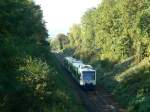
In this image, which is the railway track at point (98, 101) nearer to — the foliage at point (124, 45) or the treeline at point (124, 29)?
the foliage at point (124, 45)

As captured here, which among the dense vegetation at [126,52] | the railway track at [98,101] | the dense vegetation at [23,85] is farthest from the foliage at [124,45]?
the dense vegetation at [23,85]

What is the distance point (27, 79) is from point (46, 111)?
2873mm

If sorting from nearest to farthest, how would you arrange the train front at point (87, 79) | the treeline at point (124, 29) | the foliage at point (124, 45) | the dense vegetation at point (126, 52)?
the dense vegetation at point (126, 52), the foliage at point (124, 45), the train front at point (87, 79), the treeline at point (124, 29)

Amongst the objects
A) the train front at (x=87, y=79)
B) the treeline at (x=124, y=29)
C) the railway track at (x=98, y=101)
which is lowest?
the railway track at (x=98, y=101)

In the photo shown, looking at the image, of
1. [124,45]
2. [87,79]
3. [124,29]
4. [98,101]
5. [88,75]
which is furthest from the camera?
[124,45]

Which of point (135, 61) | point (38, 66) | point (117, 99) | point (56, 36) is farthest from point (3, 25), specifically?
point (56, 36)

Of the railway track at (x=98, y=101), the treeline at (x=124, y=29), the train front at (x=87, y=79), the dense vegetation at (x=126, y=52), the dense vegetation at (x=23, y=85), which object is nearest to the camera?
the dense vegetation at (x=23, y=85)

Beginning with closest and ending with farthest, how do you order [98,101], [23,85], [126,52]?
[23,85], [98,101], [126,52]

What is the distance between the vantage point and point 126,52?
5922cm

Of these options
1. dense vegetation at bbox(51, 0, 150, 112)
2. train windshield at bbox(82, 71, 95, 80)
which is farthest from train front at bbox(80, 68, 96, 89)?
dense vegetation at bbox(51, 0, 150, 112)

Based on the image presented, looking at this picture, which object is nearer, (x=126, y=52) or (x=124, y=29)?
(x=124, y=29)

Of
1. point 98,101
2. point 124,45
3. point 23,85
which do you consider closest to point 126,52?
point 124,45

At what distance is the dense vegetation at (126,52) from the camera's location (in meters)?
41.0

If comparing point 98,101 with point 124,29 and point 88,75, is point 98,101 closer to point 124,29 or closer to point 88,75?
point 88,75
